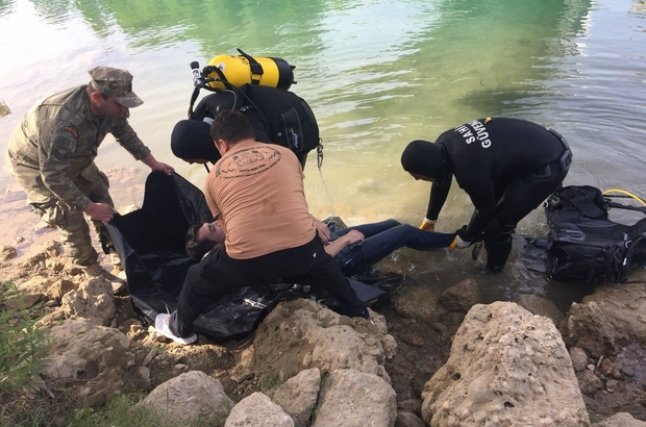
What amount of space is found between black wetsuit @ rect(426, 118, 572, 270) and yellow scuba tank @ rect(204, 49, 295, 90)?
4.12ft

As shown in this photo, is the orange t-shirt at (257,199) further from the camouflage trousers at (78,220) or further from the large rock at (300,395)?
the camouflage trousers at (78,220)

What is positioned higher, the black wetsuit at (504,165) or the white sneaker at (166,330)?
the black wetsuit at (504,165)

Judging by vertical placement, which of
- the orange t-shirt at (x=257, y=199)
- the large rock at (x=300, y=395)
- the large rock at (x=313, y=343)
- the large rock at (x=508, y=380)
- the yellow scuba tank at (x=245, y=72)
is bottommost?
the large rock at (x=313, y=343)

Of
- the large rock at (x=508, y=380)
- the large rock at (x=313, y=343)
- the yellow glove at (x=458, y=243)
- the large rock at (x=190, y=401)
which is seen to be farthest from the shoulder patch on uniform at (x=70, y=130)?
the yellow glove at (x=458, y=243)

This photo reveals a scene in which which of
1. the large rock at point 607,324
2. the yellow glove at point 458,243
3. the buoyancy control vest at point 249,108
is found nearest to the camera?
the large rock at point 607,324

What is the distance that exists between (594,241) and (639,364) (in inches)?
35.4

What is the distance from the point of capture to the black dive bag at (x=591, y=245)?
3.17m

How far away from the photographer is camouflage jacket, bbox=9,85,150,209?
318 centimetres

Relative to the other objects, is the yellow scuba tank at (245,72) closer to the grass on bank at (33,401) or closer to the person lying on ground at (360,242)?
the person lying on ground at (360,242)

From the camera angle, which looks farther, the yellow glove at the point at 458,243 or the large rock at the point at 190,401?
the yellow glove at the point at 458,243

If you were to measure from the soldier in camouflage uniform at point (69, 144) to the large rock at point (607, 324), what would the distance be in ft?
9.92

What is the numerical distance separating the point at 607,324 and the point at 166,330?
2720 millimetres

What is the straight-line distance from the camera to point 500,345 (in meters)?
1.95

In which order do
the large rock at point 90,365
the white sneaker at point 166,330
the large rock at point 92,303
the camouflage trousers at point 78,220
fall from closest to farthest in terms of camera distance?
the large rock at point 90,365, the white sneaker at point 166,330, the large rock at point 92,303, the camouflage trousers at point 78,220
